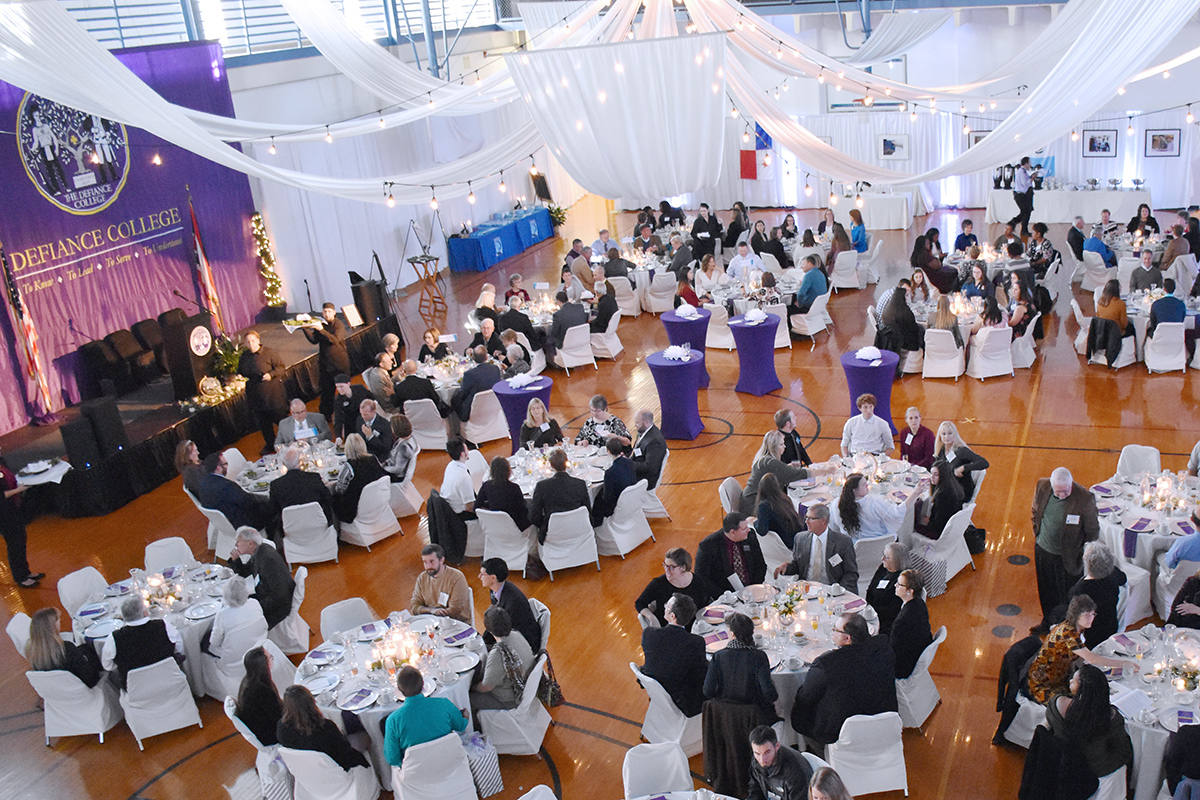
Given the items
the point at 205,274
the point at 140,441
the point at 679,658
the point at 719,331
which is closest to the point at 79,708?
the point at 679,658

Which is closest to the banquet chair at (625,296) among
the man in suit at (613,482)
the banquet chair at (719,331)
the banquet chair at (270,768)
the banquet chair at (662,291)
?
the banquet chair at (662,291)

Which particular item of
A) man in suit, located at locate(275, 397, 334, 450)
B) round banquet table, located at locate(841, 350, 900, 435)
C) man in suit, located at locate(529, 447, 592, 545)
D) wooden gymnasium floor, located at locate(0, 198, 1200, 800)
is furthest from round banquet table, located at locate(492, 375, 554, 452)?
round banquet table, located at locate(841, 350, 900, 435)

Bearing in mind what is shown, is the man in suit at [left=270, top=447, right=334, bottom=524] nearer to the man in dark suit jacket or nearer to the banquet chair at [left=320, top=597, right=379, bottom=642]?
the banquet chair at [left=320, top=597, right=379, bottom=642]

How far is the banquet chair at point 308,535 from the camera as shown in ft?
27.3

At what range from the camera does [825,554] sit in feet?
21.3

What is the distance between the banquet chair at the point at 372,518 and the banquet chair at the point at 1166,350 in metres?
7.86

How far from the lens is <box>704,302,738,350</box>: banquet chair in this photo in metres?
13.0

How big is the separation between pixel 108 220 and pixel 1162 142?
53.1 ft

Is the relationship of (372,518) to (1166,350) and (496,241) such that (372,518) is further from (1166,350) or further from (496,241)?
(496,241)

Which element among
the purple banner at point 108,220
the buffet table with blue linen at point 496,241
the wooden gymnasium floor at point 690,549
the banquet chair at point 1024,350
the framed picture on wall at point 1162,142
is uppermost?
the purple banner at point 108,220

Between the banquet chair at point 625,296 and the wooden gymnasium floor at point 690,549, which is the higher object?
the banquet chair at point 625,296

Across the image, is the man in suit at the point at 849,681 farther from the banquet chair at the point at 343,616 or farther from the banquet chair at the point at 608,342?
the banquet chair at the point at 608,342

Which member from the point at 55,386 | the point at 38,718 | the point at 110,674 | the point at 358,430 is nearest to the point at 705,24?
the point at 358,430

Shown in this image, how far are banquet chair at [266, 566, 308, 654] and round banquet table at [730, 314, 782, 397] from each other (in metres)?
5.59
